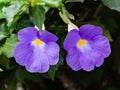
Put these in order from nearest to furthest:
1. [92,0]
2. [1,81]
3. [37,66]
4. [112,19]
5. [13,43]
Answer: [37,66], [13,43], [92,0], [1,81], [112,19]

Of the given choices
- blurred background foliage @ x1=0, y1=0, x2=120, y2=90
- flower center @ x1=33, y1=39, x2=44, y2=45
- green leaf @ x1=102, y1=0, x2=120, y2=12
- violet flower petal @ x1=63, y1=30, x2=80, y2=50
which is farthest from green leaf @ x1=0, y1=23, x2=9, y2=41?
green leaf @ x1=102, y1=0, x2=120, y2=12

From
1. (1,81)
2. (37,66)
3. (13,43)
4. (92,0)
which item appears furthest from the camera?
(1,81)

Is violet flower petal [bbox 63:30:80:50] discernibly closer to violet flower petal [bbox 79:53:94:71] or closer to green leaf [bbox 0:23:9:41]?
violet flower petal [bbox 79:53:94:71]

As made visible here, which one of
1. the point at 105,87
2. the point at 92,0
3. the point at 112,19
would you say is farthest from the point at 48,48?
the point at 105,87

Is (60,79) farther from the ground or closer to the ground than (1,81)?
closer to the ground

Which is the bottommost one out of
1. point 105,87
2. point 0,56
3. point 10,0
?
point 105,87

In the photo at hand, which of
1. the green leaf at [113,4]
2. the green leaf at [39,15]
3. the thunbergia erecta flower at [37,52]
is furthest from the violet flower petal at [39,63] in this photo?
the green leaf at [113,4]

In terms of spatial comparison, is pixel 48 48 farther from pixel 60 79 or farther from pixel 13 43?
pixel 60 79

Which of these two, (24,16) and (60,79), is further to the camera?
(60,79)
